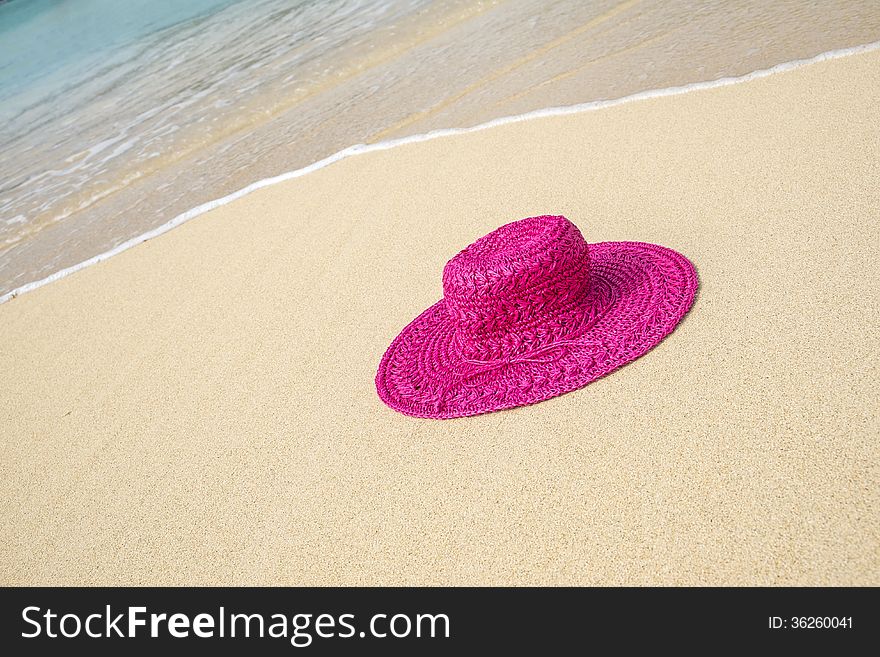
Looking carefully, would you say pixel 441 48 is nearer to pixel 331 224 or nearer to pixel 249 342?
pixel 331 224

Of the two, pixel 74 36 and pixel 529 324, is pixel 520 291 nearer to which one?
pixel 529 324

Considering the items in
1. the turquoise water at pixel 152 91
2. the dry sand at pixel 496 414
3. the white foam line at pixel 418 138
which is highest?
the turquoise water at pixel 152 91

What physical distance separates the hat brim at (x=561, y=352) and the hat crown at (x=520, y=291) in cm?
7

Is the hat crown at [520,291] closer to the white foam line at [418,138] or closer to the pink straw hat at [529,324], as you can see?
the pink straw hat at [529,324]

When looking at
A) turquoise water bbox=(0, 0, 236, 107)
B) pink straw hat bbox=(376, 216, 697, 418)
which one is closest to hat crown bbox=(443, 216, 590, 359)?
pink straw hat bbox=(376, 216, 697, 418)

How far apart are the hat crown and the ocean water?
2843mm

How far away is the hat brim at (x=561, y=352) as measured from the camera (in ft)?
8.41

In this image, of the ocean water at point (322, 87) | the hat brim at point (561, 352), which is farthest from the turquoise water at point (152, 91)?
the hat brim at point (561, 352)

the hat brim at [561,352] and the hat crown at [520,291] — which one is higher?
the hat crown at [520,291]

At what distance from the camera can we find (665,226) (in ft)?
11.0

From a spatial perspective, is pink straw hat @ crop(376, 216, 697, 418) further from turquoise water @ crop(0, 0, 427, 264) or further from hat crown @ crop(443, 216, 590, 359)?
turquoise water @ crop(0, 0, 427, 264)
